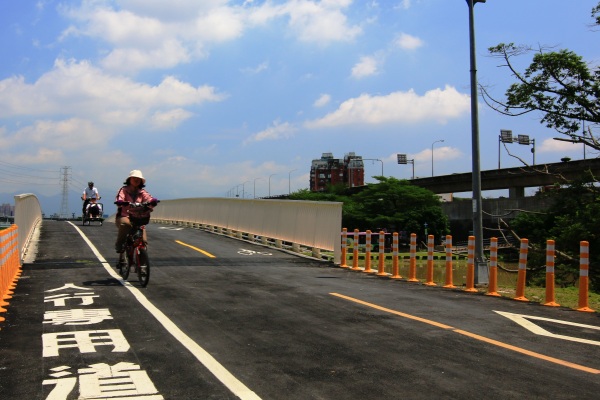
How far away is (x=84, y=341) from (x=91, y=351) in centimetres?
53

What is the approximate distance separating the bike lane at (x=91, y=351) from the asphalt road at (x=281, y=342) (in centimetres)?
2

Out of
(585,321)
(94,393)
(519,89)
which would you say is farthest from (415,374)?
(519,89)

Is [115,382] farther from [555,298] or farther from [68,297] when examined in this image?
[555,298]

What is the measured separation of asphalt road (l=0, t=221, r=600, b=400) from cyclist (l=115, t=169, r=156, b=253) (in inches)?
39.5

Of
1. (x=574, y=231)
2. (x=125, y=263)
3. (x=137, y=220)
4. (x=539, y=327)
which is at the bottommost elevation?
(x=539, y=327)

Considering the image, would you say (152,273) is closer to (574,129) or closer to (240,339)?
(240,339)

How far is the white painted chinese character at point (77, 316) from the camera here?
8.34 m

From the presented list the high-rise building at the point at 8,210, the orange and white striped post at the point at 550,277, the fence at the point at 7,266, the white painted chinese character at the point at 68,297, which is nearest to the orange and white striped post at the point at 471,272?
the orange and white striped post at the point at 550,277

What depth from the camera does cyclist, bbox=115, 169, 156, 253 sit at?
38.5 feet

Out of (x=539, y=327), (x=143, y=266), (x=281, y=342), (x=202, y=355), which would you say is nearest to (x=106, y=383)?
(x=202, y=355)

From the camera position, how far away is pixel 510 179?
75.9 m

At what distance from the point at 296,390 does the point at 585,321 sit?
5981 millimetres

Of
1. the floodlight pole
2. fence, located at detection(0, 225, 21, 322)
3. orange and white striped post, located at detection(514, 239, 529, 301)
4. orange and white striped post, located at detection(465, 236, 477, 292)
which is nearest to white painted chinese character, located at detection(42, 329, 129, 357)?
fence, located at detection(0, 225, 21, 322)

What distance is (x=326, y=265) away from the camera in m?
18.2
